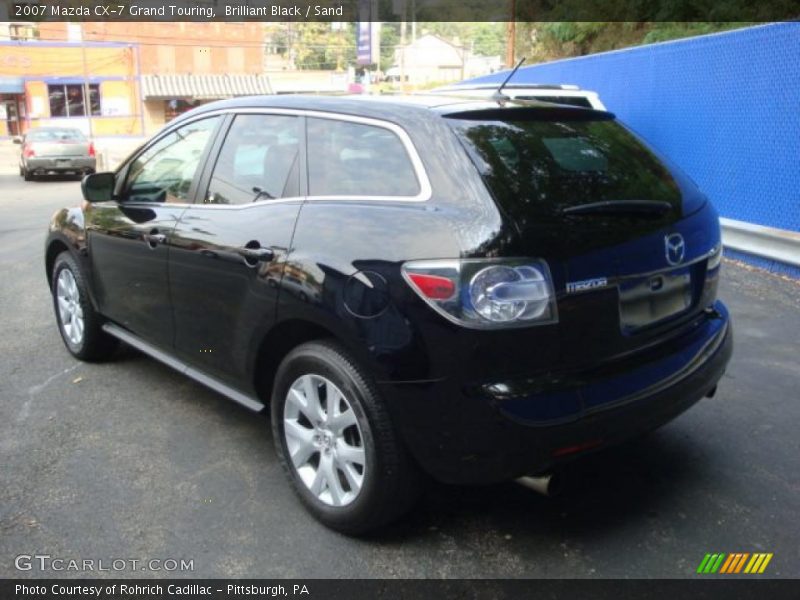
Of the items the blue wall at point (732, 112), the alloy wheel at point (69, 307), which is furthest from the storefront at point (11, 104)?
the alloy wheel at point (69, 307)

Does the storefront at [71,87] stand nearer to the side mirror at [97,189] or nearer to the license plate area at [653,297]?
the side mirror at [97,189]

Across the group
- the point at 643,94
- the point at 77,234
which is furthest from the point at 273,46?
the point at 77,234

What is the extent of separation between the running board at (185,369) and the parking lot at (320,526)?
34cm

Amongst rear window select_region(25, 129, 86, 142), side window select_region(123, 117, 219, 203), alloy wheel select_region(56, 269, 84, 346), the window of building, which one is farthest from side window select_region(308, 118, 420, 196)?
the window of building

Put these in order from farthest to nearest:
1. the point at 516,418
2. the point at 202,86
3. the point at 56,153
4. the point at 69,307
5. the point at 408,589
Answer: the point at 202,86
the point at 56,153
the point at 69,307
the point at 408,589
the point at 516,418

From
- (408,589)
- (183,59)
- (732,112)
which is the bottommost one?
(408,589)

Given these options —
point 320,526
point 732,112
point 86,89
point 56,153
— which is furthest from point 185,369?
point 86,89

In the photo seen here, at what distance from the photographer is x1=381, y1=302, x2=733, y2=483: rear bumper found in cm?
260

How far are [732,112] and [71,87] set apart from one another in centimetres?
4606

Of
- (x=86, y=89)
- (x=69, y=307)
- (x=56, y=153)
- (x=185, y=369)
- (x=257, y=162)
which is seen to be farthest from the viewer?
(x=86, y=89)

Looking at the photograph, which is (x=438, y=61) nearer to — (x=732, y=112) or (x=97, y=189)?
(x=732, y=112)

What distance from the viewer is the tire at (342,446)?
2.81 meters

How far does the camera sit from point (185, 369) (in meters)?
4.01

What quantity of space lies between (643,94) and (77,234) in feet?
24.7
